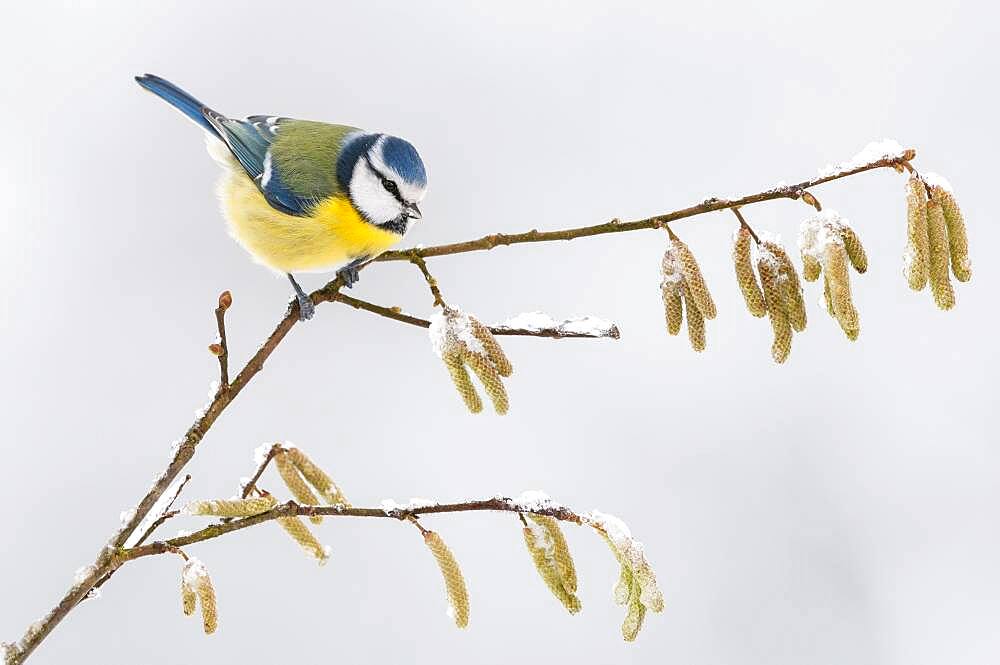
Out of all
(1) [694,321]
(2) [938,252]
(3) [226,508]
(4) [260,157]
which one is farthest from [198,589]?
(4) [260,157]

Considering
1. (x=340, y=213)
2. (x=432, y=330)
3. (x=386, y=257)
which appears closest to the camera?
(x=432, y=330)

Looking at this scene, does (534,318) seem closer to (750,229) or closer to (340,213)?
(750,229)

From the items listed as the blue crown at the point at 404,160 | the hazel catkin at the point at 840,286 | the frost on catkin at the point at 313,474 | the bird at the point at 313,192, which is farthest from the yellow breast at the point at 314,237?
the hazel catkin at the point at 840,286

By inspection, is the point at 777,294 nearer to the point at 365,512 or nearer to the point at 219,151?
the point at 365,512

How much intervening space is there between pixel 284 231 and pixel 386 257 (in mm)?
610

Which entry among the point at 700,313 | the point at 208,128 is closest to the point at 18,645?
the point at 700,313

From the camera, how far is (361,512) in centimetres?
87

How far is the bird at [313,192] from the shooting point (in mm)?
1615

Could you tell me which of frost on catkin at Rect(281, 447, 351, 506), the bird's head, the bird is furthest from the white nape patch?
frost on catkin at Rect(281, 447, 351, 506)

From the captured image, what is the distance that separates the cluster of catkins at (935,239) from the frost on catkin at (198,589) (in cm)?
71

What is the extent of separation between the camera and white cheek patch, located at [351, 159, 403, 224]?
1.62 m

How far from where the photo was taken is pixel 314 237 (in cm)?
166

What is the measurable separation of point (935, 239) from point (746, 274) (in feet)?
0.57

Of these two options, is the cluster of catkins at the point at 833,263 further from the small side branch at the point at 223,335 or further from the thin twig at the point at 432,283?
the small side branch at the point at 223,335
